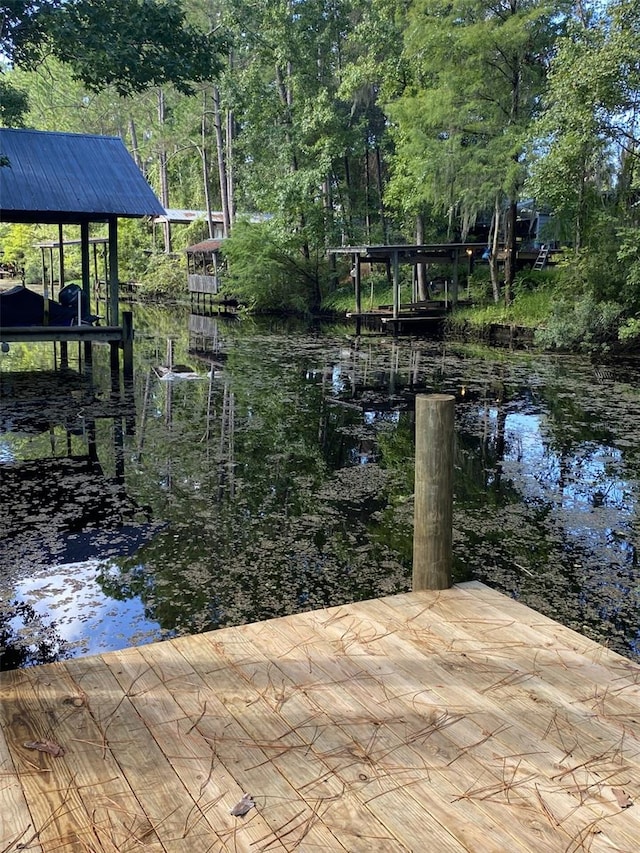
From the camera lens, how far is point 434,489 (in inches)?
141

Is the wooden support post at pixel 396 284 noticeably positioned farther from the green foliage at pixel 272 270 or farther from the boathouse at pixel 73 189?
the boathouse at pixel 73 189

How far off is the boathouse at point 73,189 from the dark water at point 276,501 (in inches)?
35.3

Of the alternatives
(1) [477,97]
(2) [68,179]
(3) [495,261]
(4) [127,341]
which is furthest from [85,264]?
(3) [495,261]

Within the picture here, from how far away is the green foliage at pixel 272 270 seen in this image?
28125 mm

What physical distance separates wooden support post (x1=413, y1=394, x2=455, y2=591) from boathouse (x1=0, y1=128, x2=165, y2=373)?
31.5 ft

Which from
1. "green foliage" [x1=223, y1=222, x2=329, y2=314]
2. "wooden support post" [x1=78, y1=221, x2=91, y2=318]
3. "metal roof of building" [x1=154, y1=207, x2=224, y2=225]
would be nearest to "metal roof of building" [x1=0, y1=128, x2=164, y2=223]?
"wooden support post" [x1=78, y1=221, x2=91, y2=318]

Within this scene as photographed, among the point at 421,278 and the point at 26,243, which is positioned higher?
the point at 26,243

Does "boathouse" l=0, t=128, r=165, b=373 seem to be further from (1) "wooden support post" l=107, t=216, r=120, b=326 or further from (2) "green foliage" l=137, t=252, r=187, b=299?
(2) "green foliage" l=137, t=252, r=187, b=299

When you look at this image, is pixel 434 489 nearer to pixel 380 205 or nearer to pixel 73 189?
pixel 73 189

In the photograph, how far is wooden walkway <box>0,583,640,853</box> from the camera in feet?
6.40

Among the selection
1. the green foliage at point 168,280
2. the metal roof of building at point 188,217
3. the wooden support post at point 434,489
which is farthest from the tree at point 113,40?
the metal roof of building at point 188,217

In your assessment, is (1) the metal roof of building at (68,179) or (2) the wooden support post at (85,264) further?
(2) the wooden support post at (85,264)

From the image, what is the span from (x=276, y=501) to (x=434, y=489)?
288cm

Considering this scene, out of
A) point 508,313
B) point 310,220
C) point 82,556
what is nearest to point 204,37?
point 82,556
